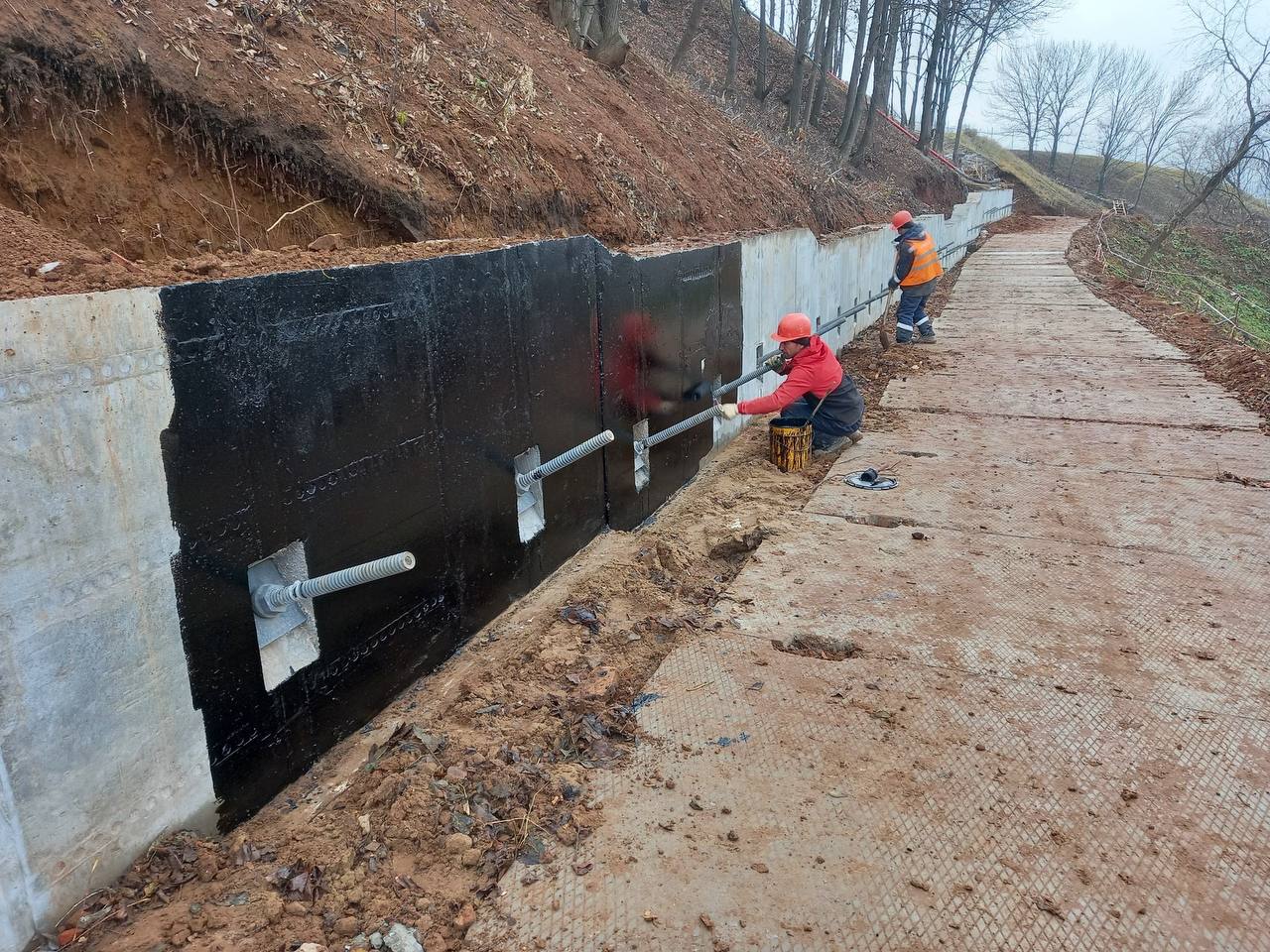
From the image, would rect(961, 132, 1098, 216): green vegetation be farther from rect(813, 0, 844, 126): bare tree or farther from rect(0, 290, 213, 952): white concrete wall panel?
rect(0, 290, 213, 952): white concrete wall panel

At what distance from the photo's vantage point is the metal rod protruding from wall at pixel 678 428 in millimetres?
6531

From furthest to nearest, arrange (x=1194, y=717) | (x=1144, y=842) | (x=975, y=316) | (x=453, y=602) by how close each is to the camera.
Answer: (x=975, y=316) → (x=453, y=602) → (x=1194, y=717) → (x=1144, y=842)

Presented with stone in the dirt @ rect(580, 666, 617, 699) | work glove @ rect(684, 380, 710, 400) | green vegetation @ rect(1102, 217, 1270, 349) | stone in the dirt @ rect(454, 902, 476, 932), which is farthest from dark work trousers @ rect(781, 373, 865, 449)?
green vegetation @ rect(1102, 217, 1270, 349)

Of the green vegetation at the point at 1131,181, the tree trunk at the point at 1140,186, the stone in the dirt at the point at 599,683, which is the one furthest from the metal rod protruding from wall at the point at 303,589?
the tree trunk at the point at 1140,186

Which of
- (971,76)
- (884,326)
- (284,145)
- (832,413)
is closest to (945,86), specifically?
(971,76)

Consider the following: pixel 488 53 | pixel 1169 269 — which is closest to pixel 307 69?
pixel 488 53

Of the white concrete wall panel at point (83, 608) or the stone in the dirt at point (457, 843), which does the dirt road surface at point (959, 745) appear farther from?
the white concrete wall panel at point (83, 608)

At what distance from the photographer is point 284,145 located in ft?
17.1

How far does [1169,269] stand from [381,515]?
110 feet

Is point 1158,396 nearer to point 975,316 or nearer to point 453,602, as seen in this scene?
point 975,316

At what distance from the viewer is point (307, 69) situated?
591 cm

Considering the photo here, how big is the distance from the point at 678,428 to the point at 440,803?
408cm

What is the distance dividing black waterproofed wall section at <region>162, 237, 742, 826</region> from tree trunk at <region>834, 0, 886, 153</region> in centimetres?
2426

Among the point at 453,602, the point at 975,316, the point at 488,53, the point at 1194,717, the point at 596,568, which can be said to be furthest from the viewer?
the point at 975,316
